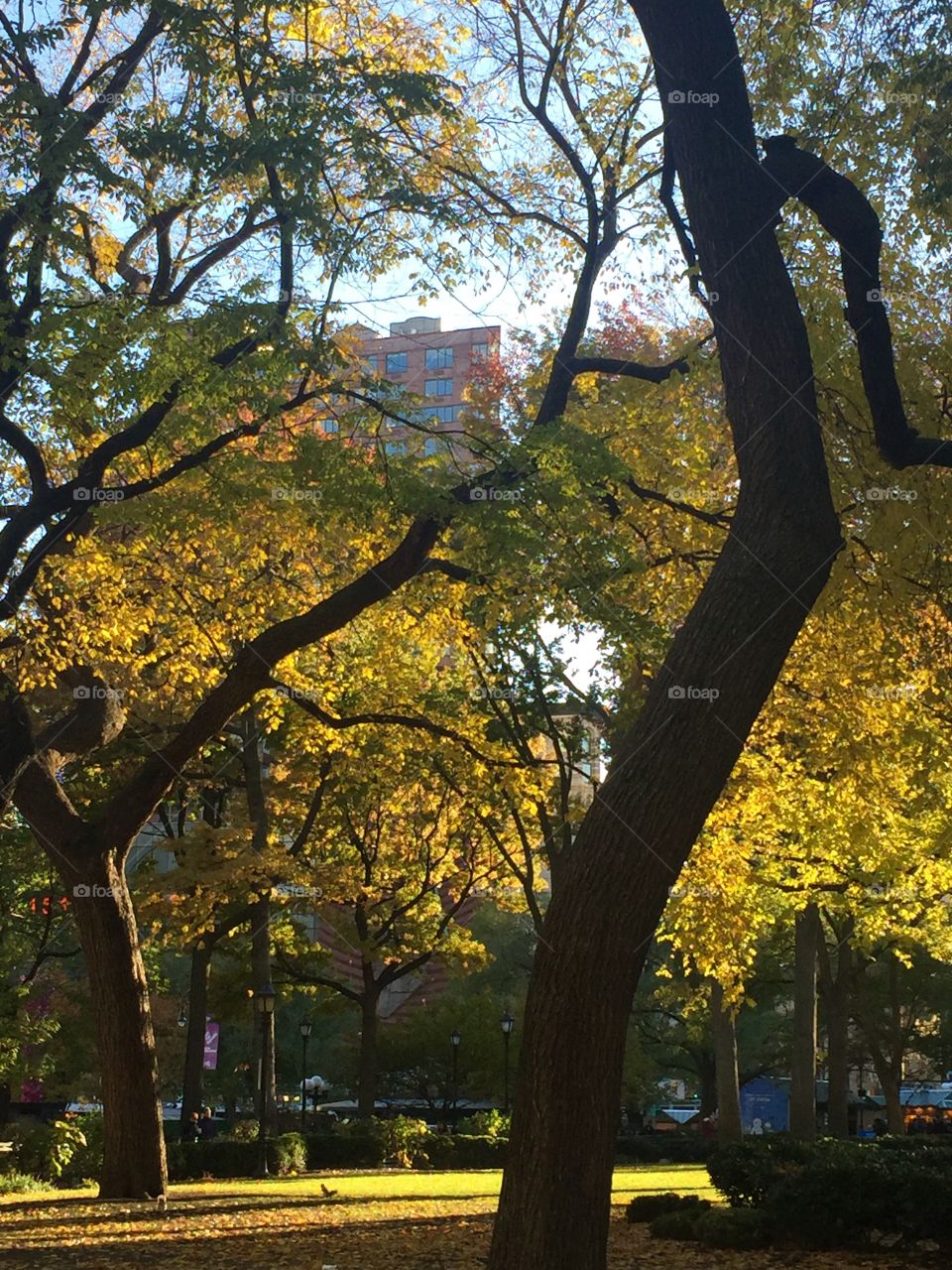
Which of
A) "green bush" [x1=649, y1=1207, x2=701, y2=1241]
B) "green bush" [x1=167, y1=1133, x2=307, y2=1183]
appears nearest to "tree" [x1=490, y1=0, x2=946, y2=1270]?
"green bush" [x1=649, y1=1207, x2=701, y2=1241]

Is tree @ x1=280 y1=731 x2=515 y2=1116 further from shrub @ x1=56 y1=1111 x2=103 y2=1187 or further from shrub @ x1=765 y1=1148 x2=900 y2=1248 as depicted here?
shrub @ x1=765 y1=1148 x2=900 y2=1248

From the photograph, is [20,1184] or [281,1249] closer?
[281,1249]

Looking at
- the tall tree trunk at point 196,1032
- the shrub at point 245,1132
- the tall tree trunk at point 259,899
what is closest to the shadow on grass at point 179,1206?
the tall tree trunk at point 259,899

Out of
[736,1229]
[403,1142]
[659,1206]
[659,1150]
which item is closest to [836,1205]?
[736,1229]

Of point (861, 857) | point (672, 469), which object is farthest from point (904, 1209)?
point (861, 857)

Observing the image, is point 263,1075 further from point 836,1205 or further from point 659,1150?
point 836,1205

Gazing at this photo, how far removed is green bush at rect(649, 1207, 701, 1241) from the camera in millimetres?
11133

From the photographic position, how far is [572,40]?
13.6 metres

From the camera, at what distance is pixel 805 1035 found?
85.1 ft

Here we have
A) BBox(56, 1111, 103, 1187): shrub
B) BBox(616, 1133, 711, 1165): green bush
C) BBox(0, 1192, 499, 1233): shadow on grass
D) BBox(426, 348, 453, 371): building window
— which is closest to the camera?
BBox(0, 1192, 499, 1233): shadow on grass

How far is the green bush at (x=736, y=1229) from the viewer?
1048 cm

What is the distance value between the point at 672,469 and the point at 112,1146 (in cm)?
978

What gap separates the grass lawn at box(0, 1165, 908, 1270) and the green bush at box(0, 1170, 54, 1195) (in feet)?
4.18

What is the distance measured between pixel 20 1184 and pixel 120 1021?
5709mm
